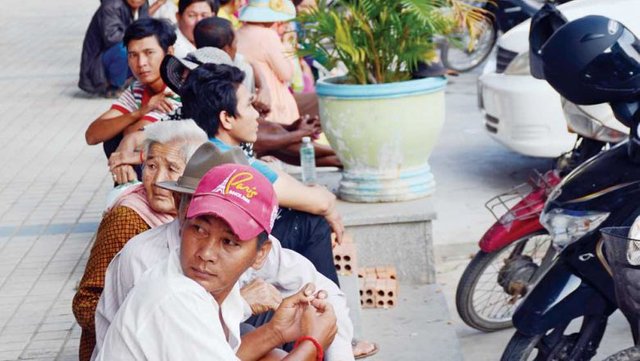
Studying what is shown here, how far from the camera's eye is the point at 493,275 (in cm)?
637

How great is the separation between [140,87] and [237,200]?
327 centimetres

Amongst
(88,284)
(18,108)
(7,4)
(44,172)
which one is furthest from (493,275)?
(7,4)

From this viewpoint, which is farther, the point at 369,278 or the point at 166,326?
the point at 369,278

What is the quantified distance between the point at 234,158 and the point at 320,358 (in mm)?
664

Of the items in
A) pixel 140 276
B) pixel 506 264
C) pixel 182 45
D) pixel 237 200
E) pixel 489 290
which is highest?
pixel 237 200

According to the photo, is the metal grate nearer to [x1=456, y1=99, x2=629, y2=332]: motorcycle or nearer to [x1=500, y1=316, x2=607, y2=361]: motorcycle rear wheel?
[x1=456, y1=99, x2=629, y2=332]: motorcycle

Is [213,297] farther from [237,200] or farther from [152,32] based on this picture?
[152,32]

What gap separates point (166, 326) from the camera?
9.23 ft

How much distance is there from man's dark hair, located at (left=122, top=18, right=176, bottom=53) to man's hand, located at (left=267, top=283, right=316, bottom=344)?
2890 millimetres

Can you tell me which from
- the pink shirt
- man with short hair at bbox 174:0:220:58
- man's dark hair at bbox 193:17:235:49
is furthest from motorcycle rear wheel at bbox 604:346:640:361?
man with short hair at bbox 174:0:220:58

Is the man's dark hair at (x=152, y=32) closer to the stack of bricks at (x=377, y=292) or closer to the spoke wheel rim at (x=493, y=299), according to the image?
the stack of bricks at (x=377, y=292)

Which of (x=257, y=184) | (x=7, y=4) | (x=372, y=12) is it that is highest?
(x=257, y=184)

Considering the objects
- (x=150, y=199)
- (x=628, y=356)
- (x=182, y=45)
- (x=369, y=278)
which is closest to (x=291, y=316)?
(x=150, y=199)

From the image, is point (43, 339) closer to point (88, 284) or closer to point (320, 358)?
point (88, 284)
